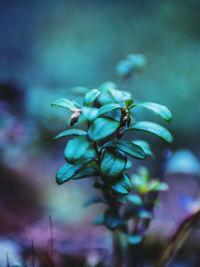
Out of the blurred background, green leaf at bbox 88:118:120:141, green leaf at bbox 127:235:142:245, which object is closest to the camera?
green leaf at bbox 88:118:120:141

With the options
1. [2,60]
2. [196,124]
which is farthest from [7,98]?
[196,124]

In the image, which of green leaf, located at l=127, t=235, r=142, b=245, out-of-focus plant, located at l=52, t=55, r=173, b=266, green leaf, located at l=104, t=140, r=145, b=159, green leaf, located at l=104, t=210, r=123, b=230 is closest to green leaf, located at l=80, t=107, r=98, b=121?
A: out-of-focus plant, located at l=52, t=55, r=173, b=266

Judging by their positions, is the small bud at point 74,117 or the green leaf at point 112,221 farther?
the green leaf at point 112,221

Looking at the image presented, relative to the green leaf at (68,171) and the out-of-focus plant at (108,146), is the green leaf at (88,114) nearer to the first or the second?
the out-of-focus plant at (108,146)

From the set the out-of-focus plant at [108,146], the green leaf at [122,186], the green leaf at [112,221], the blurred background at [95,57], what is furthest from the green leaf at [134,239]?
the blurred background at [95,57]

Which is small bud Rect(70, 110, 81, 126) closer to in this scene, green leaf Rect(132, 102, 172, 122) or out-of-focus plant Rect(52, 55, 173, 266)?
out-of-focus plant Rect(52, 55, 173, 266)

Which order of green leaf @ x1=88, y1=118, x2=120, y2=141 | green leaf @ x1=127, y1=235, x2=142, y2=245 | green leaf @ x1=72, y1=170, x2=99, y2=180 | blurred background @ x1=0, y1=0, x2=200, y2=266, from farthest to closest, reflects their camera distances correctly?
blurred background @ x1=0, y1=0, x2=200, y2=266
green leaf @ x1=127, y1=235, x2=142, y2=245
green leaf @ x1=72, y1=170, x2=99, y2=180
green leaf @ x1=88, y1=118, x2=120, y2=141

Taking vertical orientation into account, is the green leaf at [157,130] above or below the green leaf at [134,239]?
above
